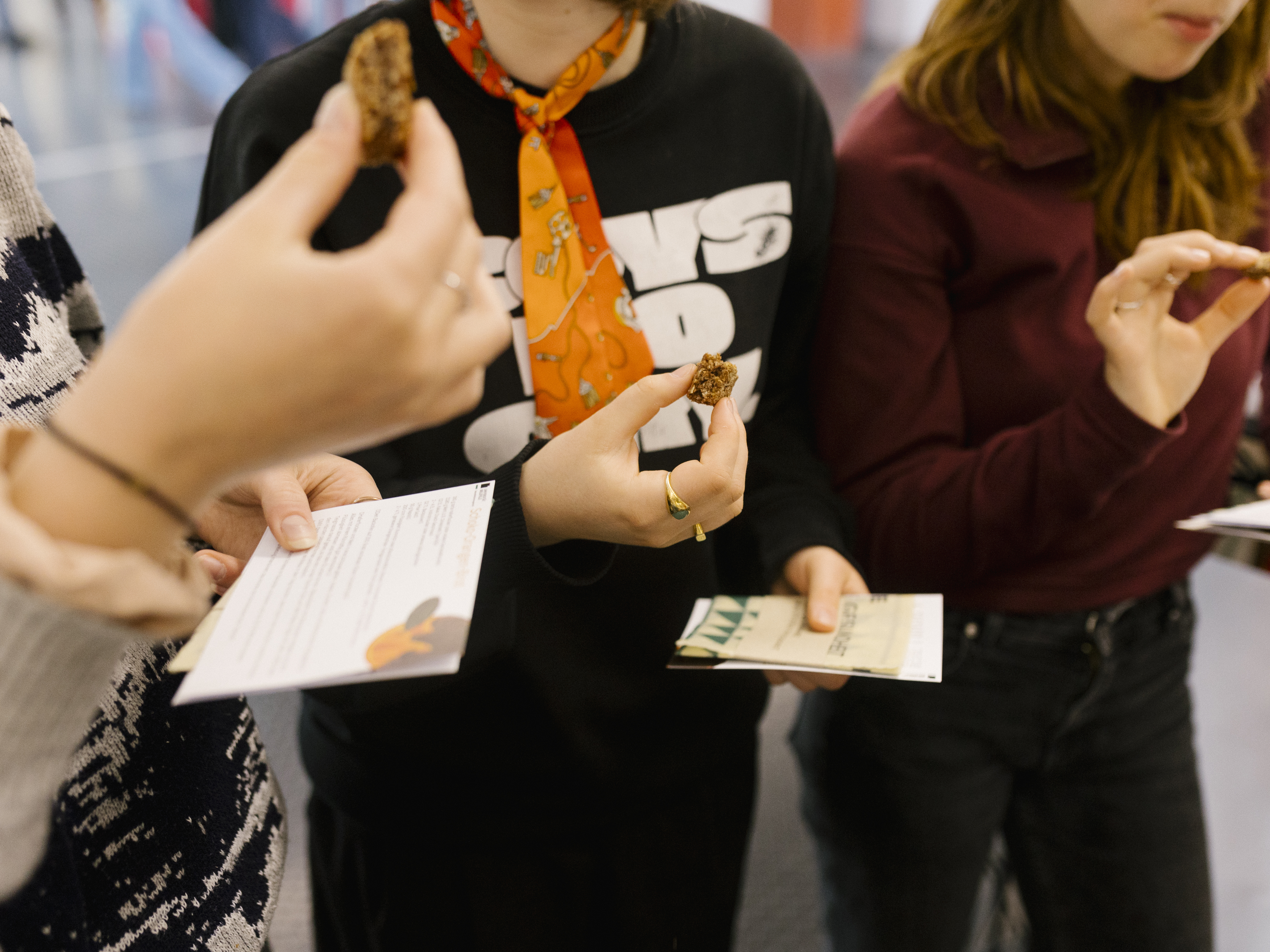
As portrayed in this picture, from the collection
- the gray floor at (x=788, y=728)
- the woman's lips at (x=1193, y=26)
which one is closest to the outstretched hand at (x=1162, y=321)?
the woman's lips at (x=1193, y=26)

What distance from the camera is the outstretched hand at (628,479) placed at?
0.70m

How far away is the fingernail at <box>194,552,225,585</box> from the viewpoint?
0.69 meters

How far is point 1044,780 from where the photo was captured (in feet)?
4.08

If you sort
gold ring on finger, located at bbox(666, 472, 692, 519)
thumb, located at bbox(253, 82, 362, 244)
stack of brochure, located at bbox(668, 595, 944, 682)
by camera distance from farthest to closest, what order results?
stack of brochure, located at bbox(668, 595, 944, 682)
gold ring on finger, located at bbox(666, 472, 692, 519)
thumb, located at bbox(253, 82, 362, 244)

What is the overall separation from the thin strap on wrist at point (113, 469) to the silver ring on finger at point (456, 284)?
171 mm

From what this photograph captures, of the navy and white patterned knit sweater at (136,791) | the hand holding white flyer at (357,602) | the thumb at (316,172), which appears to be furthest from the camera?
the navy and white patterned knit sweater at (136,791)

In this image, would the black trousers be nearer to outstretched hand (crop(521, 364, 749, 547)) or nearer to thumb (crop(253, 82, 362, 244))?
outstretched hand (crop(521, 364, 749, 547))

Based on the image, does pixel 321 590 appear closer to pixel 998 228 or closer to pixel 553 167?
pixel 553 167

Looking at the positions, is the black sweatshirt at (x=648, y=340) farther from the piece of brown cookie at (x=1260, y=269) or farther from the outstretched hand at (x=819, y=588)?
the piece of brown cookie at (x=1260, y=269)

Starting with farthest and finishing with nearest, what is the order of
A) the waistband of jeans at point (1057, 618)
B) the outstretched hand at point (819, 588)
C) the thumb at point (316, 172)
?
the waistband of jeans at point (1057, 618) → the outstretched hand at point (819, 588) → the thumb at point (316, 172)

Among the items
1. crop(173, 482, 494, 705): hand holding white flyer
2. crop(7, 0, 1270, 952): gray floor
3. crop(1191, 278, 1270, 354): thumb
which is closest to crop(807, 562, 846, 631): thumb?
crop(173, 482, 494, 705): hand holding white flyer

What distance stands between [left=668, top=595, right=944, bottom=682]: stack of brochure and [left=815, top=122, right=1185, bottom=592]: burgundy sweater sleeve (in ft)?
0.67

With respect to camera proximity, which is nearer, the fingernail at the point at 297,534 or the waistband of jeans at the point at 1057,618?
the fingernail at the point at 297,534

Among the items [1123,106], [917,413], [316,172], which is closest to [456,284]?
[316,172]
